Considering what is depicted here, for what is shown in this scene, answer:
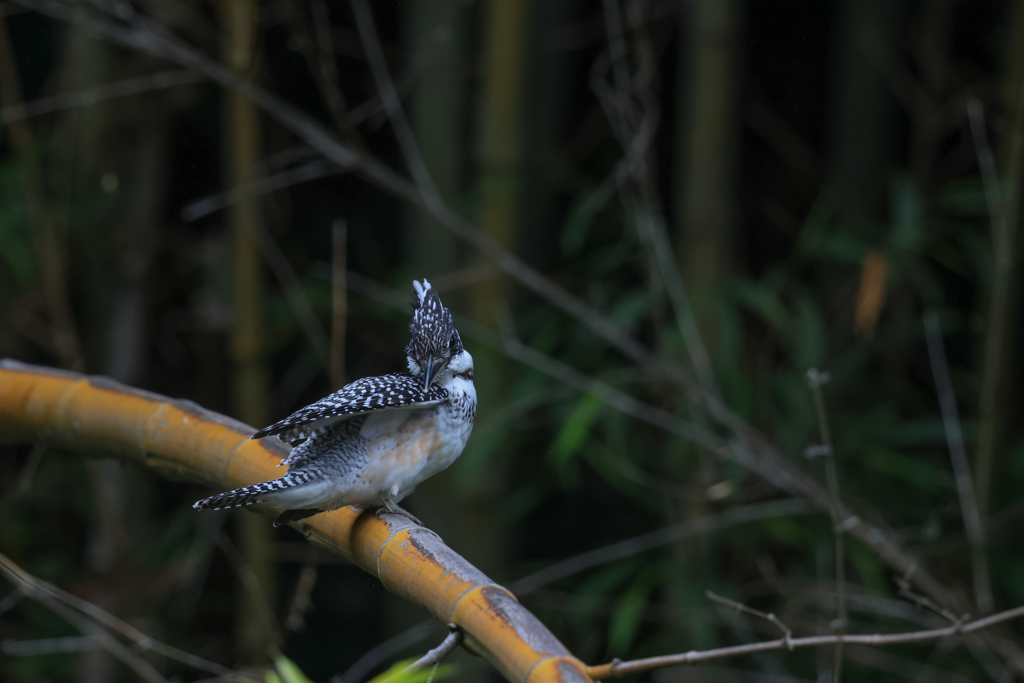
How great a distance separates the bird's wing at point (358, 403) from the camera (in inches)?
32.9

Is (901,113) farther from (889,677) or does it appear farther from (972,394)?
(889,677)

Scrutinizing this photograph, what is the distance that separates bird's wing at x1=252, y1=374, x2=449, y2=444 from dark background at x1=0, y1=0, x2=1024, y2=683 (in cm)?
59

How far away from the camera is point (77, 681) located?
2.12 meters

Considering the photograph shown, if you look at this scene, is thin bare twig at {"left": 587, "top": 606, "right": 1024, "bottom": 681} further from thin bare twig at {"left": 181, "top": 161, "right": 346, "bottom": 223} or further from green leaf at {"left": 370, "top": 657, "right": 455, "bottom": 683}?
thin bare twig at {"left": 181, "top": 161, "right": 346, "bottom": 223}

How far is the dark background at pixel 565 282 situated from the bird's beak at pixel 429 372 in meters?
0.54

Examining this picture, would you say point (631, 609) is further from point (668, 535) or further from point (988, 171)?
point (988, 171)

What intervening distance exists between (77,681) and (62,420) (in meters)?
1.35

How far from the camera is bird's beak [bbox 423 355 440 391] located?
0.98 metres

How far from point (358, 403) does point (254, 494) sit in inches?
5.2

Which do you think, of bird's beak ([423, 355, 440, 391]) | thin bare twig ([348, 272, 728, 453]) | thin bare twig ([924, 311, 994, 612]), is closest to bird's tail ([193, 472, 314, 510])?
bird's beak ([423, 355, 440, 391])

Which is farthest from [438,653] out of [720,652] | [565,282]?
[565,282]

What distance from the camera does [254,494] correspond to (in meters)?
0.81

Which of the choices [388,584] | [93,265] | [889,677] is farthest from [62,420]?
[889,677]

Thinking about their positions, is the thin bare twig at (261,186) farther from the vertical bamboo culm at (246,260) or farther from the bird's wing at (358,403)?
the bird's wing at (358,403)
